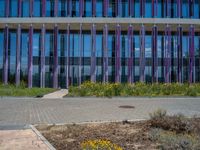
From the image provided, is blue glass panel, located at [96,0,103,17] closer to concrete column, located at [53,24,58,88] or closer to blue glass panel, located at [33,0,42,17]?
concrete column, located at [53,24,58,88]

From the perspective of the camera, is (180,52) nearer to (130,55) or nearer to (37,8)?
(130,55)

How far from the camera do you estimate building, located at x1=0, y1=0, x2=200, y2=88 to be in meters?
42.9

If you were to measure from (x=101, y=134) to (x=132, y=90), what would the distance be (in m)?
19.8

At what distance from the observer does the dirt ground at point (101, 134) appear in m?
8.97

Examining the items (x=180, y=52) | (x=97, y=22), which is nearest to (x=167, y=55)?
(x=180, y=52)

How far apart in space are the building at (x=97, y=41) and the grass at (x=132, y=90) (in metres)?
11.7

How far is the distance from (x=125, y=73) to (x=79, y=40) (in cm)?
705

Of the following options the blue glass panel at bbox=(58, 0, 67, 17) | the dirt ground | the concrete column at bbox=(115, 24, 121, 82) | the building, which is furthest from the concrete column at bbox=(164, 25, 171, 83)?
the dirt ground

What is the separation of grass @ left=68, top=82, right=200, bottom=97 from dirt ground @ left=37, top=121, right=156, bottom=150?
1661cm

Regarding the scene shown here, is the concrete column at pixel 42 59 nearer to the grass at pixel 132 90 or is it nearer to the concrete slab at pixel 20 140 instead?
the grass at pixel 132 90

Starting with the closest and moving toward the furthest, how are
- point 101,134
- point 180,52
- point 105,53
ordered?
point 101,134 < point 105,53 < point 180,52

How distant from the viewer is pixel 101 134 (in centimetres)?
1030

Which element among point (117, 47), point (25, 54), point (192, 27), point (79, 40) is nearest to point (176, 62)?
point (192, 27)

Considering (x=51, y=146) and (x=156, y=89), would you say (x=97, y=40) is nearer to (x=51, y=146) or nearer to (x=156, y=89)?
(x=156, y=89)
